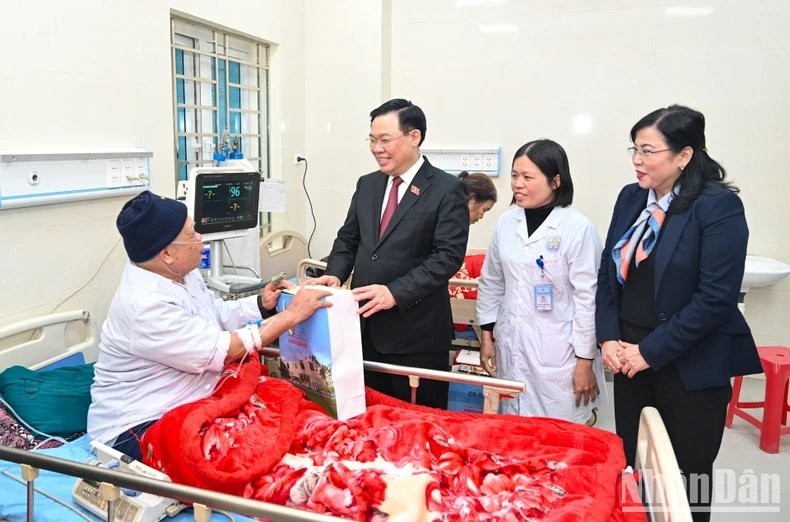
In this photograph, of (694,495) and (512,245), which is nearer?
(694,495)

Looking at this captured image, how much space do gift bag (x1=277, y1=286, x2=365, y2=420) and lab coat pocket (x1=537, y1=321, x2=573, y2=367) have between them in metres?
0.70

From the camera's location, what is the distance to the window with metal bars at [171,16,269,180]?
351 cm

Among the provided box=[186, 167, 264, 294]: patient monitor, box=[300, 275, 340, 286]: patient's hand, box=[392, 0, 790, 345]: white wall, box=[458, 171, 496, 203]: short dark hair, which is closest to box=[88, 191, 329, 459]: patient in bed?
box=[300, 275, 340, 286]: patient's hand

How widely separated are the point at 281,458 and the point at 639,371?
3.75ft

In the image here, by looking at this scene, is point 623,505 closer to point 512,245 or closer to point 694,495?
point 694,495

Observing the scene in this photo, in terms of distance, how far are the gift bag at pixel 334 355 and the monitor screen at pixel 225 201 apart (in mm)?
997

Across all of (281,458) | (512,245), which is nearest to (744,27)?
(512,245)

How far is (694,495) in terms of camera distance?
74.9 inches

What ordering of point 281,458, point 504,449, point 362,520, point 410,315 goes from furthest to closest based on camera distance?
point 410,315 < point 504,449 < point 281,458 < point 362,520

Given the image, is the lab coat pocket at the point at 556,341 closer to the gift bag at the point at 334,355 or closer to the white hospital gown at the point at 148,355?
the gift bag at the point at 334,355

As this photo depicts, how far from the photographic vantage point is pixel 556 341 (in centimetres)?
222

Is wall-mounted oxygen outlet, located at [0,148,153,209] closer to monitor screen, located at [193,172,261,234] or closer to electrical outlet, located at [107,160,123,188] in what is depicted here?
electrical outlet, located at [107,160,123,188]

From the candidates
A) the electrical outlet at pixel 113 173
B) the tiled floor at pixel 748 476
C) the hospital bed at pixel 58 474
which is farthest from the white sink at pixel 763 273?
the electrical outlet at pixel 113 173

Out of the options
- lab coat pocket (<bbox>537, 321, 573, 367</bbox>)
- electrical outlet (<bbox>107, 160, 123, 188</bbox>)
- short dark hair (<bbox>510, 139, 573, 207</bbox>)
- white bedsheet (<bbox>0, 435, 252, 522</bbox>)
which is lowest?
white bedsheet (<bbox>0, 435, 252, 522</bbox>)
